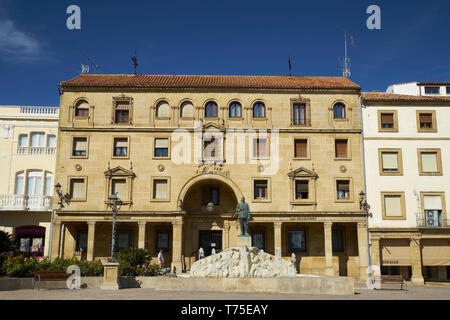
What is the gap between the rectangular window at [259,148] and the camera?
32.0 meters

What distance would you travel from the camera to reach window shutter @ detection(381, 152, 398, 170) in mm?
32188

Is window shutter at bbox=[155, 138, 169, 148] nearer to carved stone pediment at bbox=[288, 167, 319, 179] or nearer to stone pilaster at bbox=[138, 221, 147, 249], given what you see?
stone pilaster at bbox=[138, 221, 147, 249]

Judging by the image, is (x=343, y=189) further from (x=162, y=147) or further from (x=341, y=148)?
(x=162, y=147)

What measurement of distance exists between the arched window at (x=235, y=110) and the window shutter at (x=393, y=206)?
1204cm

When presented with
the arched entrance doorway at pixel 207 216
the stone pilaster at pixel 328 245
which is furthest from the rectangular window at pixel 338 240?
the arched entrance doorway at pixel 207 216

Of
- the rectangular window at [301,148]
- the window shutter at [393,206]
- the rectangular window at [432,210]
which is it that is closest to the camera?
the rectangular window at [432,210]

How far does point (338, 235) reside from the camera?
32562 mm

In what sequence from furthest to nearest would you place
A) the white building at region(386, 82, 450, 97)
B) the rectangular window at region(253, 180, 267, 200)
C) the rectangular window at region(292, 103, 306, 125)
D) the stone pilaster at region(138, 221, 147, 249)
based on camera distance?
the white building at region(386, 82, 450, 97)
the rectangular window at region(292, 103, 306, 125)
the rectangular window at region(253, 180, 267, 200)
the stone pilaster at region(138, 221, 147, 249)

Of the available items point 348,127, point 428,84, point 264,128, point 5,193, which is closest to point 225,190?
point 264,128

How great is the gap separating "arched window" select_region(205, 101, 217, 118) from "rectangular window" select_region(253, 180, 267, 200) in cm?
576

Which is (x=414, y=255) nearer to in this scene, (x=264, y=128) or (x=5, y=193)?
(x=264, y=128)

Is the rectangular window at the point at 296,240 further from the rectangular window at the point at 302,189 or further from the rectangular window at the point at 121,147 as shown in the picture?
the rectangular window at the point at 121,147

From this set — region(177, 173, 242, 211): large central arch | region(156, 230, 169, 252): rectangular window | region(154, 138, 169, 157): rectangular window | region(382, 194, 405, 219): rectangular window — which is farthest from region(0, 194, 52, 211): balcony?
region(382, 194, 405, 219): rectangular window

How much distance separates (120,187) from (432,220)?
2187 centimetres
